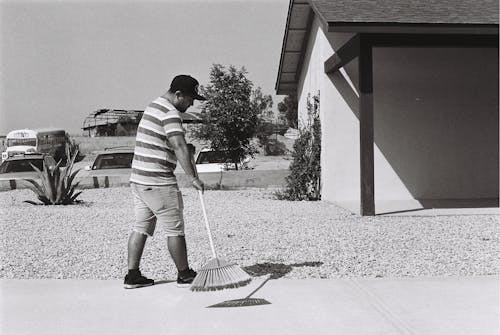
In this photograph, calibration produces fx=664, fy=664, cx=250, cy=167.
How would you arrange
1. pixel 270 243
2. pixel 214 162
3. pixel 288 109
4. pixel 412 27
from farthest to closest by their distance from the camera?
pixel 288 109
pixel 214 162
pixel 412 27
pixel 270 243

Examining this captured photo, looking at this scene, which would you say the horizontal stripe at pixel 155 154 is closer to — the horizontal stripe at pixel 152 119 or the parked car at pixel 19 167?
the horizontal stripe at pixel 152 119

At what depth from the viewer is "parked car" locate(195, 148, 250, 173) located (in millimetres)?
19594

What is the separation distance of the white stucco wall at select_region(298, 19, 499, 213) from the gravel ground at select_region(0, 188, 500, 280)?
9.45 feet

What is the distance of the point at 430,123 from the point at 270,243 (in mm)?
7522

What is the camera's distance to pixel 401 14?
11156mm

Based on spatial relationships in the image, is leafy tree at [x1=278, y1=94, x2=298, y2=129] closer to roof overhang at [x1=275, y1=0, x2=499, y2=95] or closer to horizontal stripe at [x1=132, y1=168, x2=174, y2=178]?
roof overhang at [x1=275, y1=0, x2=499, y2=95]

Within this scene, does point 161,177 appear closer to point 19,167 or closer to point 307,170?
point 307,170

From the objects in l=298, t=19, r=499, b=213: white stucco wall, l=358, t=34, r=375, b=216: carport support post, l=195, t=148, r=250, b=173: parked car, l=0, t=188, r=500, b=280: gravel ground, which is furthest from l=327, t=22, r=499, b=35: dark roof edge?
l=195, t=148, r=250, b=173: parked car

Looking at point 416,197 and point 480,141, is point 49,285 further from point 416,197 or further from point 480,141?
point 480,141

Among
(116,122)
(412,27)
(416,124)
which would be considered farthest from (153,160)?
(116,122)

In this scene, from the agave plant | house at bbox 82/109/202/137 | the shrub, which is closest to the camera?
the agave plant

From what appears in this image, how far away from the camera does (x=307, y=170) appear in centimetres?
1480

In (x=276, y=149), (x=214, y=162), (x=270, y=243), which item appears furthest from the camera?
(x=276, y=149)

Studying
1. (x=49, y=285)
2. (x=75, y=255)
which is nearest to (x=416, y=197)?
(x=75, y=255)
